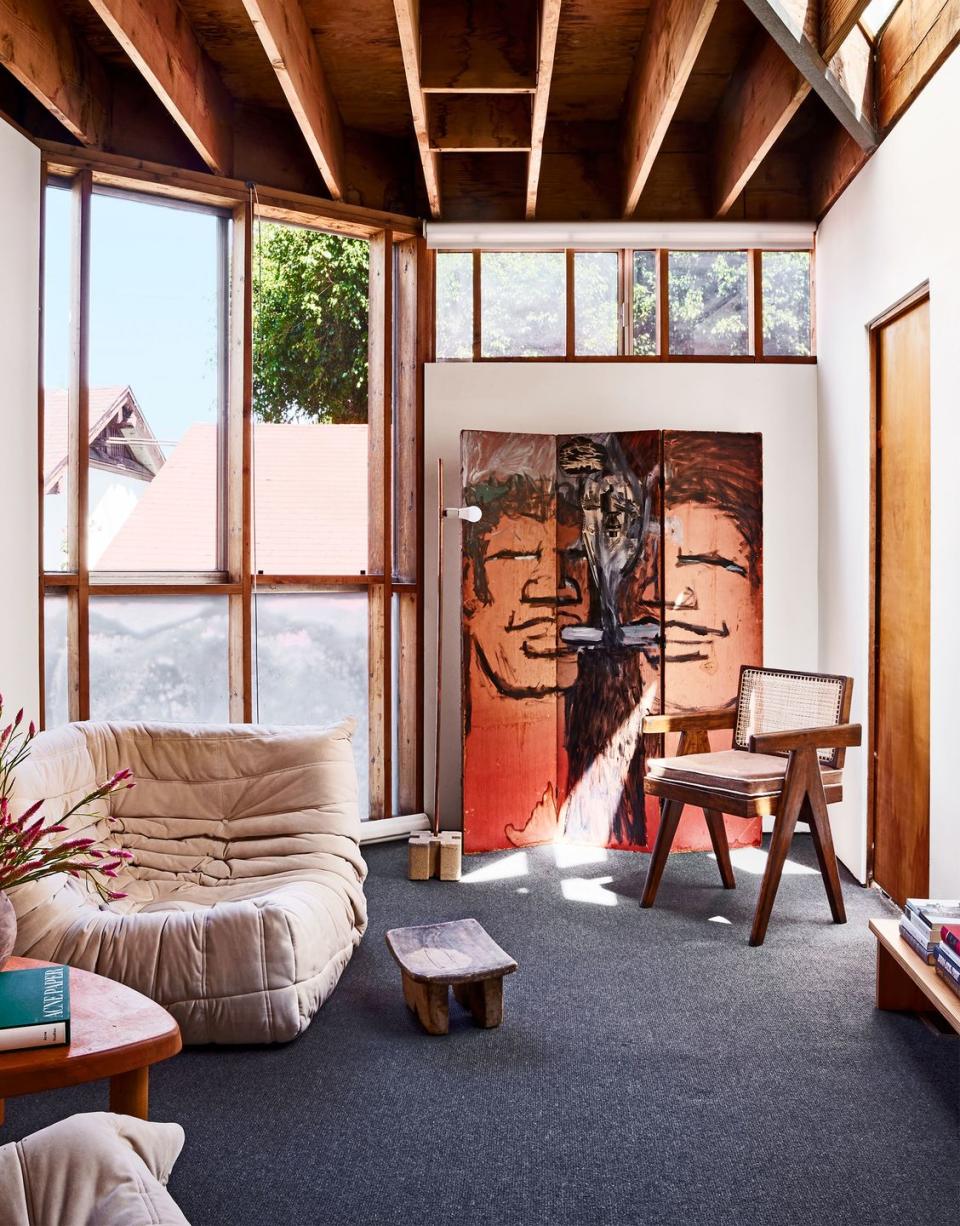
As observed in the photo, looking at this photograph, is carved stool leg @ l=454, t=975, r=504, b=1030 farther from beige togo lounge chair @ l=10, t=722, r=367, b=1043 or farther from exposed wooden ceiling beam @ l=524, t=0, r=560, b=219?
exposed wooden ceiling beam @ l=524, t=0, r=560, b=219

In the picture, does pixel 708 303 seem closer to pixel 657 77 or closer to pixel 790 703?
pixel 657 77

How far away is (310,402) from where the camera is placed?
171 inches

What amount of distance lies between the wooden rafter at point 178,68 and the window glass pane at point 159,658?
186cm

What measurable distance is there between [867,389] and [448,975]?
2.83 m

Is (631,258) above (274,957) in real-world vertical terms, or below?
above

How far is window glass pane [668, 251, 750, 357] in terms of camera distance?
4.60m

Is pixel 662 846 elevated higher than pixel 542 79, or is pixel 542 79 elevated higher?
pixel 542 79

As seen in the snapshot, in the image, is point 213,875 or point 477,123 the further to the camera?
point 477,123

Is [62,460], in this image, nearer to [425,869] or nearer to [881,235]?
[425,869]

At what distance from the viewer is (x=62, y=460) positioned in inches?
147

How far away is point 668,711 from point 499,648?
815 mm

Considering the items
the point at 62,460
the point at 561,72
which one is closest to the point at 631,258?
the point at 561,72

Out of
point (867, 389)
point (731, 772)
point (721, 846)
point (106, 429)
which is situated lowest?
point (721, 846)

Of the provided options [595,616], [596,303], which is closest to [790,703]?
[595,616]
